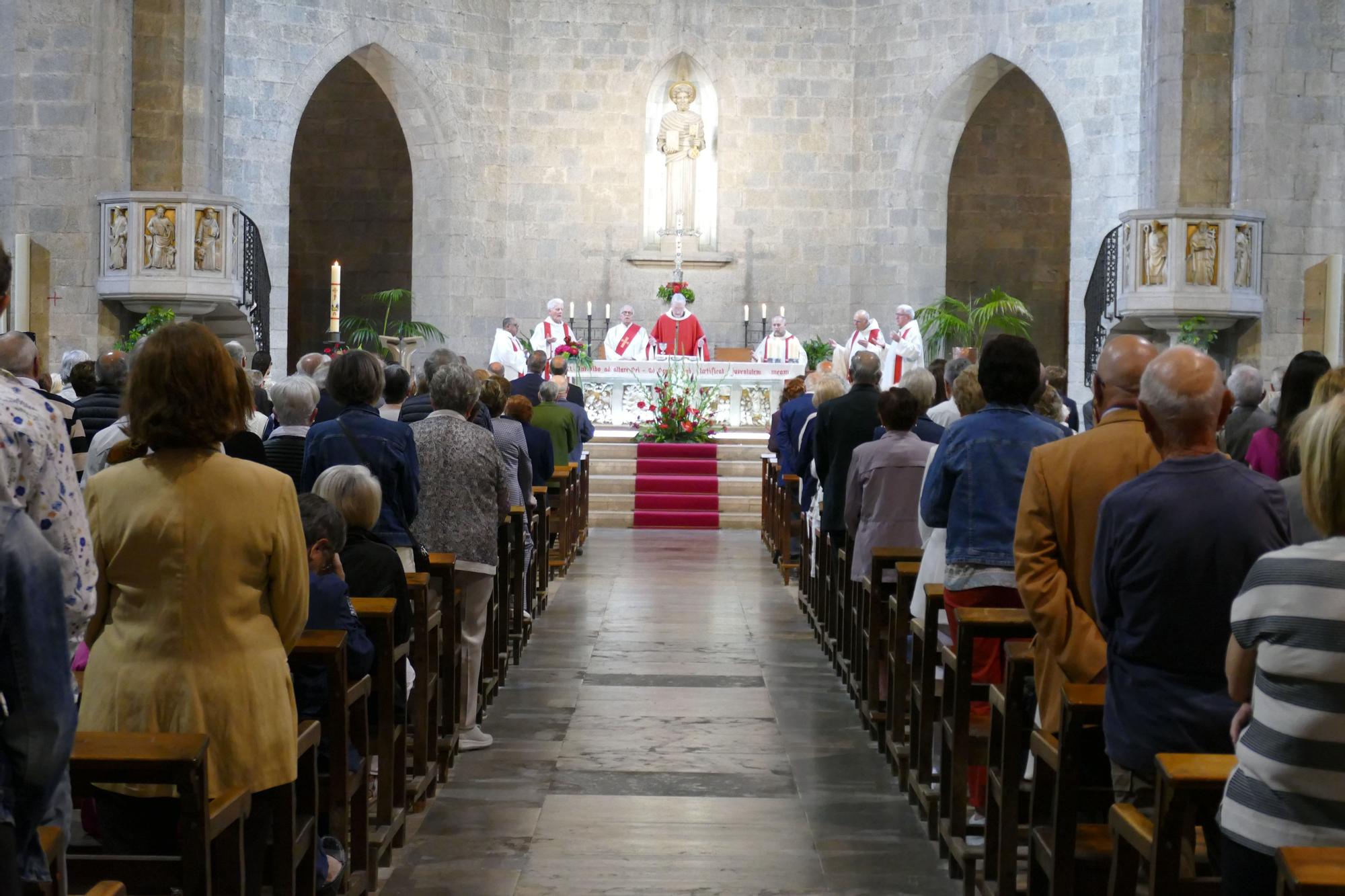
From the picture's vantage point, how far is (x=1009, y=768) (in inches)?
148

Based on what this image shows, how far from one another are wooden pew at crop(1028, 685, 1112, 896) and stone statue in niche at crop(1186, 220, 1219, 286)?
33.1 feet

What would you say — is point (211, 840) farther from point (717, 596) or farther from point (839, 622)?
point (717, 596)

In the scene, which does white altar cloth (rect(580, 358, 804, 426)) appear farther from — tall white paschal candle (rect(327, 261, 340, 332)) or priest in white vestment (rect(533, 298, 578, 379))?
tall white paschal candle (rect(327, 261, 340, 332))

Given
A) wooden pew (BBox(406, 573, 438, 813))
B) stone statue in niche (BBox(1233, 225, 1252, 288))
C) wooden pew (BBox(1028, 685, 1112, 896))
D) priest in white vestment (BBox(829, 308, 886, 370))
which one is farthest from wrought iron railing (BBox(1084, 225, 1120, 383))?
wooden pew (BBox(1028, 685, 1112, 896))

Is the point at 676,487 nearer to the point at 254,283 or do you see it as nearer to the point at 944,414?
the point at 254,283

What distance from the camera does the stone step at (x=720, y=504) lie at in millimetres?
14133

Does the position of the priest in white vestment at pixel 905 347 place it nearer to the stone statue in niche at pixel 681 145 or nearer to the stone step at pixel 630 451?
the stone step at pixel 630 451

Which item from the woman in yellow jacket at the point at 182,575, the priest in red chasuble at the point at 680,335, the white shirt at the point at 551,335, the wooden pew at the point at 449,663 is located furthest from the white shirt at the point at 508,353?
the woman in yellow jacket at the point at 182,575

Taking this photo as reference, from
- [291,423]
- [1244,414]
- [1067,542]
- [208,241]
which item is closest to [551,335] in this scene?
[208,241]

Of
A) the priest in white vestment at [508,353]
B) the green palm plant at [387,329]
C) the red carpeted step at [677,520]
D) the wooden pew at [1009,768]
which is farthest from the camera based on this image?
A: the green palm plant at [387,329]

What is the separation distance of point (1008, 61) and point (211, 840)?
1781 centimetres

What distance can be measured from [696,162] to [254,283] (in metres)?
7.76

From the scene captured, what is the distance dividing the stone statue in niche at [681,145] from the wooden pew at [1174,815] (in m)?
18.0

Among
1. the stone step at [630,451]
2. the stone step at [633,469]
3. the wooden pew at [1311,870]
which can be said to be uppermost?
the wooden pew at [1311,870]
